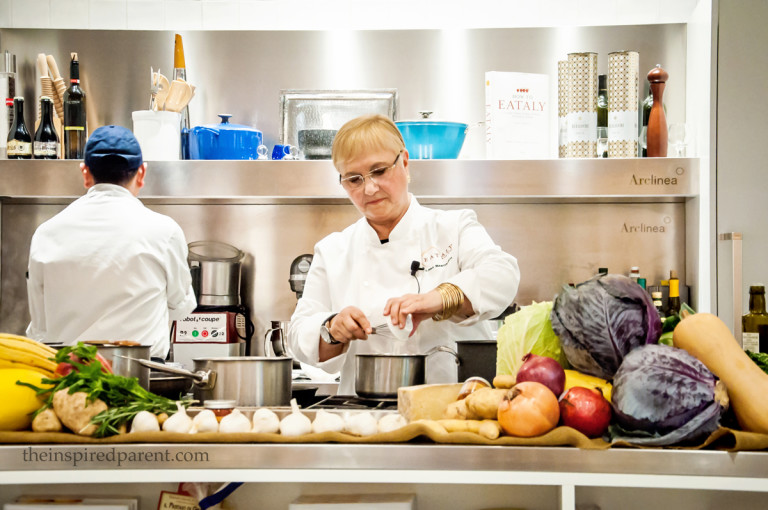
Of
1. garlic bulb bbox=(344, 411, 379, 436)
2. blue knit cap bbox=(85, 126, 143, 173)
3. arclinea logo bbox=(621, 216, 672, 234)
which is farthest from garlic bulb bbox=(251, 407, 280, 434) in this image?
arclinea logo bbox=(621, 216, 672, 234)

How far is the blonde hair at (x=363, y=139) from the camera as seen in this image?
228 cm

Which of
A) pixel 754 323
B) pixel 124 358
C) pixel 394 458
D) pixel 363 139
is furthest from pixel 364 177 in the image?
pixel 754 323

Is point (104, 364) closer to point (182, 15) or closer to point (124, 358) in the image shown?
point (124, 358)

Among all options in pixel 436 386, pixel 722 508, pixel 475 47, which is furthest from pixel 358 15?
pixel 722 508

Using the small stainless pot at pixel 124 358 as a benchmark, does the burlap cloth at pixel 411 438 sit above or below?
below

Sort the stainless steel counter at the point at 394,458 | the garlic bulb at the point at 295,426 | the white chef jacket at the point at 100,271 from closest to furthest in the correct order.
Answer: the stainless steel counter at the point at 394,458 < the garlic bulb at the point at 295,426 < the white chef jacket at the point at 100,271

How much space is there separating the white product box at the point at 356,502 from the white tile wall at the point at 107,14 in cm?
320

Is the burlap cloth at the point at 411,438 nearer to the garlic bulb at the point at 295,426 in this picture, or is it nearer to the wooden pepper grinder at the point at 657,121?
the garlic bulb at the point at 295,426

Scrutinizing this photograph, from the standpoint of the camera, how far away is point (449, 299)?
1.99 meters

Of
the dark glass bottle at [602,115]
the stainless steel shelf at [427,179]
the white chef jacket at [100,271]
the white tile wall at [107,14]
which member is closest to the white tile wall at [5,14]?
the white tile wall at [107,14]

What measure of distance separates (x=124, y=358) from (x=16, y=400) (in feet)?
0.78

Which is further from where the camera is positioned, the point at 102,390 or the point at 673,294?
the point at 673,294

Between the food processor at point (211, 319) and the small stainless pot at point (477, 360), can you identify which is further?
the food processor at point (211, 319)

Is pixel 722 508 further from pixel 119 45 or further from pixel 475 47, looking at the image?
pixel 119 45
